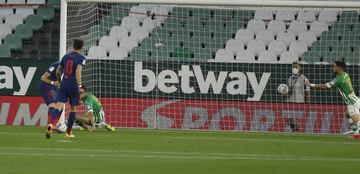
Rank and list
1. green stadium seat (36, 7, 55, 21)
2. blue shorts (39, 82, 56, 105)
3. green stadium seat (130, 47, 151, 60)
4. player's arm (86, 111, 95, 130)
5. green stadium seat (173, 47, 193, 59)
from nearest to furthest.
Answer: blue shorts (39, 82, 56, 105) < player's arm (86, 111, 95, 130) < green stadium seat (173, 47, 193, 59) < green stadium seat (130, 47, 151, 60) < green stadium seat (36, 7, 55, 21)

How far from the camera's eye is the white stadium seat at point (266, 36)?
30950 mm

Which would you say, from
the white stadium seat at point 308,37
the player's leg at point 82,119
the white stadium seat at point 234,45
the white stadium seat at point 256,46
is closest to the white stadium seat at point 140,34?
the white stadium seat at point 234,45

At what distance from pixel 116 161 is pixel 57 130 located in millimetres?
9580

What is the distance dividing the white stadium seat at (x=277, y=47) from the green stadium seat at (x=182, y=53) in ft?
8.90

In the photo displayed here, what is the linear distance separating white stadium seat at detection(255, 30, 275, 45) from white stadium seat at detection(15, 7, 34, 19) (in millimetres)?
7916

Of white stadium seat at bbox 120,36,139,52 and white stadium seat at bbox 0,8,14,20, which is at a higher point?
white stadium seat at bbox 0,8,14,20

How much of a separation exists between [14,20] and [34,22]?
92cm


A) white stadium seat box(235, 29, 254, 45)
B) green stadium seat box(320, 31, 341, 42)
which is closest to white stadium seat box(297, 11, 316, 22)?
green stadium seat box(320, 31, 341, 42)

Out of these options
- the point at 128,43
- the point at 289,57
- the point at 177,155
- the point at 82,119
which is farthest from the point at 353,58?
the point at 177,155

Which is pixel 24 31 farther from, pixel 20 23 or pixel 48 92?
pixel 48 92

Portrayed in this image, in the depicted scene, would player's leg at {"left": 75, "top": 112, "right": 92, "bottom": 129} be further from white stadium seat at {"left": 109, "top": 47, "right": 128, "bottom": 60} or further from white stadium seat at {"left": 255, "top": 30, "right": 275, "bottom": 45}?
white stadium seat at {"left": 255, "top": 30, "right": 275, "bottom": 45}

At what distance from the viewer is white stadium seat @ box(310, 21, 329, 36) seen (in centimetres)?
3086

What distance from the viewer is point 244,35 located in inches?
1221

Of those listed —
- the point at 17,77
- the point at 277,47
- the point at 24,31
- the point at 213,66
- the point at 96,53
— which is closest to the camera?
the point at 213,66
